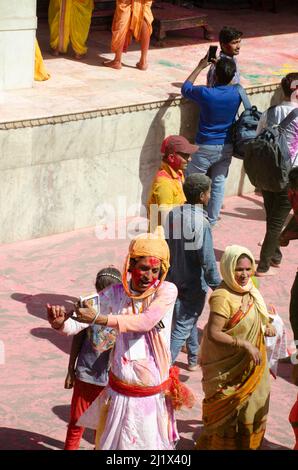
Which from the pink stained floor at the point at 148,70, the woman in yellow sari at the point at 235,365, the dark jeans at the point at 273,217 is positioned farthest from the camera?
the pink stained floor at the point at 148,70

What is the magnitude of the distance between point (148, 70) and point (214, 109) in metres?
1.85

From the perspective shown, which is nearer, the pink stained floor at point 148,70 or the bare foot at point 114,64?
the pink stained floor at point 148,70

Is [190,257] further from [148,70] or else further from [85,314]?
[148,70]

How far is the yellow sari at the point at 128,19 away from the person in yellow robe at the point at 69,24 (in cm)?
49

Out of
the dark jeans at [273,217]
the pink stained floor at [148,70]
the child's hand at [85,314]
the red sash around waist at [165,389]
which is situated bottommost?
the dark jeans at [273,217]

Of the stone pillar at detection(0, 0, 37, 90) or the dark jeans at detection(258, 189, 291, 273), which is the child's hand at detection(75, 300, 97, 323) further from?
the stone pillar at detection(0, 0, 37, 90)

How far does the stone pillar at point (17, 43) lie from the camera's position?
1066 centimetres

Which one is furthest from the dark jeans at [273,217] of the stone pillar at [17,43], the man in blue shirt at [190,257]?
the stone pillar at [17,43]

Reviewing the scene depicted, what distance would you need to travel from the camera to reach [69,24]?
40.2 feet

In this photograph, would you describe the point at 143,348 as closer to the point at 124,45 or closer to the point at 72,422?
the point at 72,422

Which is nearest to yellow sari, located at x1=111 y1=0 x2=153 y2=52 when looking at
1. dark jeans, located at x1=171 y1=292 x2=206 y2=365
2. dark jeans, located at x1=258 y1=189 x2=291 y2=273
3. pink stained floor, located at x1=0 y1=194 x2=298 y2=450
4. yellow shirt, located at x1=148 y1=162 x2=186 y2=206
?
pink stained floor, located at x1=0 y1=194 x2=298 y2=450

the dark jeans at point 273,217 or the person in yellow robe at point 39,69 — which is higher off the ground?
the person in yellow robe at point 39,69

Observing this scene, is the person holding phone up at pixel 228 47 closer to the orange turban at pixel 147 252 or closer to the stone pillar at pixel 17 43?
the stone pillar at pixel 17 43

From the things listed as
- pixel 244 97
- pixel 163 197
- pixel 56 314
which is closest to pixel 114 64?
pixel 244 97
